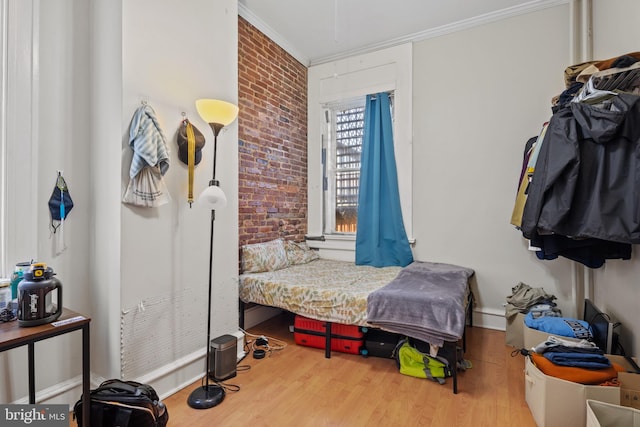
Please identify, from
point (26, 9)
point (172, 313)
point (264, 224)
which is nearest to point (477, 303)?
point (264, 224)

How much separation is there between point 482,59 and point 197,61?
2.74 meters

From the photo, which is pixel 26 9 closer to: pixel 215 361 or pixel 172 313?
pixel 172 313

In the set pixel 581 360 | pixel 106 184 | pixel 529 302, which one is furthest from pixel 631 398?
pixel 106 184

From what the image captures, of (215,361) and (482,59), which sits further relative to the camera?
(482,59)

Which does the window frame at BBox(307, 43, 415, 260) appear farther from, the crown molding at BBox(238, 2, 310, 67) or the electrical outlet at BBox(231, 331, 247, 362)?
the electrical outlet at BBox(231, 331, 247, 362)

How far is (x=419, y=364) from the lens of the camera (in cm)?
222

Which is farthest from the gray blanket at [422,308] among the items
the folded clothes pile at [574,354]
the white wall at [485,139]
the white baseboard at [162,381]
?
the white baseboard at [162,381]

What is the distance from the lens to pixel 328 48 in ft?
12.5

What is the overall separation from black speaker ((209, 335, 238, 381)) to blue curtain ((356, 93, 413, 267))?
182 cm

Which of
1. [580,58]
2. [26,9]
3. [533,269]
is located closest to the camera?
[26,9]

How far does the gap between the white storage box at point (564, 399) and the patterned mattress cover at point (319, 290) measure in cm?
110

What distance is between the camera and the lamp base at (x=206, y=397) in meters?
1.86

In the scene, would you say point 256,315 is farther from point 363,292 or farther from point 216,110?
point 216,110

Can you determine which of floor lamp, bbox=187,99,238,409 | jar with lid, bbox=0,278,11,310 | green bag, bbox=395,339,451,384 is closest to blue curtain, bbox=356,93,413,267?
green bag, bbox=395,339,451,384
